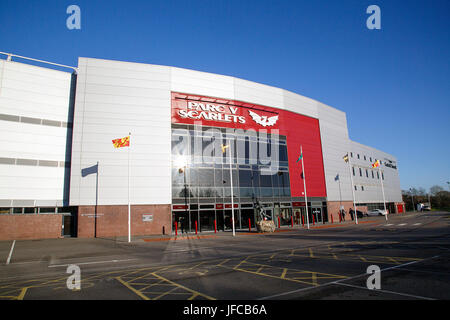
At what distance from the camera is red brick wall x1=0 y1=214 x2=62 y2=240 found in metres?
24.0

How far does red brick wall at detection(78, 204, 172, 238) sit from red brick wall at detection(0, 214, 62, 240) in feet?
9.43

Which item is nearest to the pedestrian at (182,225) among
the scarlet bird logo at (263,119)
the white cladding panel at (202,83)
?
the white cladding panel at (202,83)

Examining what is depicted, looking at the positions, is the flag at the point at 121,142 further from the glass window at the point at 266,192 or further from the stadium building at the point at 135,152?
the glass window at the point at 266,192

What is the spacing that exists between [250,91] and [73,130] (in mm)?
22155

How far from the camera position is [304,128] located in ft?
133

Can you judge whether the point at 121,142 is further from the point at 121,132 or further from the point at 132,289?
the point at 132,289

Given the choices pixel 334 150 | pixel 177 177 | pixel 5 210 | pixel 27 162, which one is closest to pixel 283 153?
pixel 334 150

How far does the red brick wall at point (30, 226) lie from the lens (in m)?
24.0

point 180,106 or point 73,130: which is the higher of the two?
point 180,106

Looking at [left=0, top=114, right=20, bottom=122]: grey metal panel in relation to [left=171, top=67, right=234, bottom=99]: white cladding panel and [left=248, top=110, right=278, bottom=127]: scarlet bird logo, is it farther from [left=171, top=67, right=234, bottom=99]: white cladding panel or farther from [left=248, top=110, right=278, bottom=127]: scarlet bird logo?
[left=248, top=110, right=278, bottom=127]: scarlet bird logo

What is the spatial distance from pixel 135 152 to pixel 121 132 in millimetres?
2646

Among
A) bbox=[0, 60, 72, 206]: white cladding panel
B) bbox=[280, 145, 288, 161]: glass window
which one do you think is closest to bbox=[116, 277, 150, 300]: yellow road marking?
bbox=[0, 60, 72, 206]: white cladding panel
